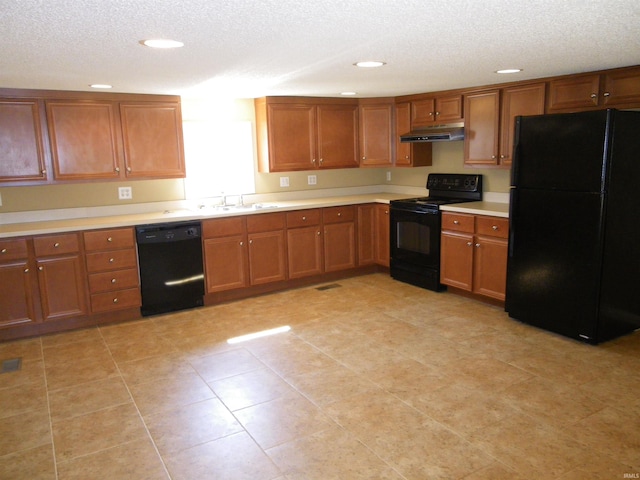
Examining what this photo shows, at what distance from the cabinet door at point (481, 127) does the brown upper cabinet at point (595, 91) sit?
0.56 m

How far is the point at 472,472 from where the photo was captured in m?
2.33

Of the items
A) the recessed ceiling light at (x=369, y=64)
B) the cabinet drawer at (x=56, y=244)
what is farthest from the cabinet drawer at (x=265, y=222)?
the recessed ceiling light at (x=369, y=64)

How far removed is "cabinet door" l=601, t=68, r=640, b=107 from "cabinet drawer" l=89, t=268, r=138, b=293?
13.7 ft

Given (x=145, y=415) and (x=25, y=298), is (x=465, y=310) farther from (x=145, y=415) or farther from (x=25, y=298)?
(x=25, y=298)

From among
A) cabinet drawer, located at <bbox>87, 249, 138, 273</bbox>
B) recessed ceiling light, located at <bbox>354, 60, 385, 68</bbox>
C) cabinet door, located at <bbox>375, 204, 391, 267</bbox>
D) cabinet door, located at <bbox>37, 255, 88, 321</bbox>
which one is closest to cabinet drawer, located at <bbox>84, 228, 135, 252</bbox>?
cabinet drawer, located at <bbox>87, 249, 138, 273</bbox>

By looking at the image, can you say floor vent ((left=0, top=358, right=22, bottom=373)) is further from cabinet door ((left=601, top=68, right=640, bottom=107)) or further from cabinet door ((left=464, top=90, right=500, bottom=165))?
cabinet door ((left=601, top=68, right=640, bottom=107))

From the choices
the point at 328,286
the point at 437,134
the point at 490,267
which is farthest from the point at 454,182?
the point at 328,286

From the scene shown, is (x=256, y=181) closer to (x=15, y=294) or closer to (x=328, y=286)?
(x=328, y=286)

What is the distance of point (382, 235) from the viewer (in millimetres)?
5801

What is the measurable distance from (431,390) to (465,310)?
1629mm

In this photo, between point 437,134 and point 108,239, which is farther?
point 437,134

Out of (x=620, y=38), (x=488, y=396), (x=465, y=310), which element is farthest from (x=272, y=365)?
(x=620, y=38)

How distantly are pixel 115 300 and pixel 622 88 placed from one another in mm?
4474

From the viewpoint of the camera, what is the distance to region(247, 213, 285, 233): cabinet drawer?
16.6 ft
